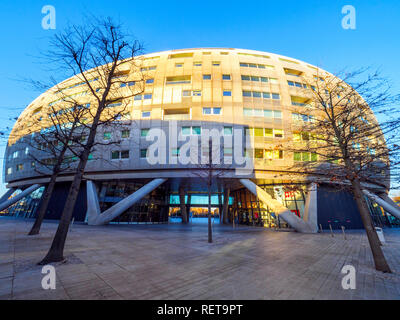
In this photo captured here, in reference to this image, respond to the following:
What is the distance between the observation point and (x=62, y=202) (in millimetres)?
26172

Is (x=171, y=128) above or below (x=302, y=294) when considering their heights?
above

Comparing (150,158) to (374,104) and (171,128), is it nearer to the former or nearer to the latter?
(171,128)

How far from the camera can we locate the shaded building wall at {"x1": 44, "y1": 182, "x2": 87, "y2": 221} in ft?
77.7

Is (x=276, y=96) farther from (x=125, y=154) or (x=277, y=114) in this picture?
(x=125, y=154)

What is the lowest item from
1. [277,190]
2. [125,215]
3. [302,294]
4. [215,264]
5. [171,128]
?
[125,215]

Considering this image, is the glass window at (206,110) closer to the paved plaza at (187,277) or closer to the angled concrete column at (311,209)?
the angled concrete column at (311,209)

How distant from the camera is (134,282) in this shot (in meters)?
4.23

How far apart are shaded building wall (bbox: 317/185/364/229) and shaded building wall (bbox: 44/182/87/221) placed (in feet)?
108

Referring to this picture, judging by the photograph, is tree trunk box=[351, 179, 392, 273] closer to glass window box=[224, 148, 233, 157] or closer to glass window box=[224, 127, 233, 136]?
glass window box=[224, 148, 233, 157]

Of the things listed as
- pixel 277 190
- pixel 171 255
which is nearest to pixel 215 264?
pixel 171 255

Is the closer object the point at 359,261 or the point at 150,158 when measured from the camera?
the point at 359,261

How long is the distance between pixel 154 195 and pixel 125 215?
584cm
